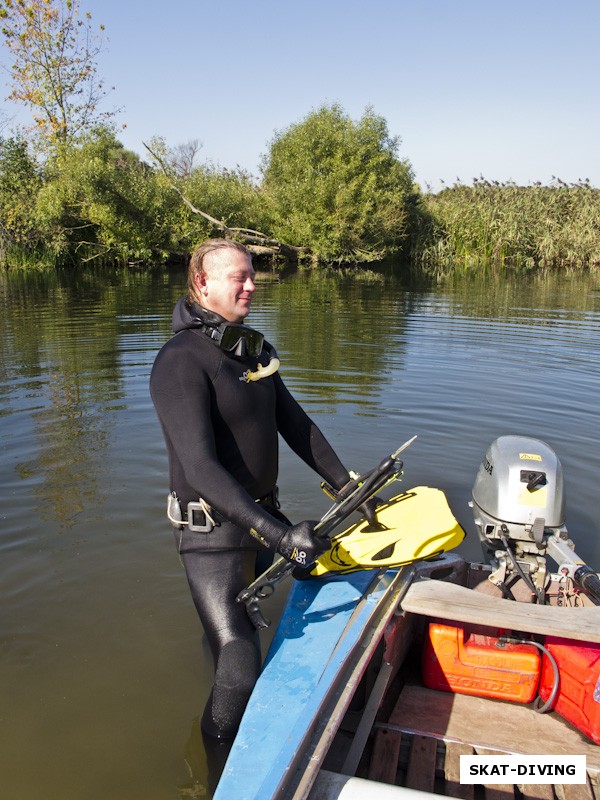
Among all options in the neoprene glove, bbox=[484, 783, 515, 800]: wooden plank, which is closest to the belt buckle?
the neoprene glove

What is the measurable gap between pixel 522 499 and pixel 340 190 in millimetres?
29355

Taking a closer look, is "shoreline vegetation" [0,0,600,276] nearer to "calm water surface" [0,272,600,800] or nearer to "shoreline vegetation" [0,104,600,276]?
"shoreline vegetation" [0,104,600,276]

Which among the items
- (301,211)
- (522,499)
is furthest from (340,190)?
(522,499)

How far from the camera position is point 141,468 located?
5.95m

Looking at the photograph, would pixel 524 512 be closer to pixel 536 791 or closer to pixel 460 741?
pixel 460 741

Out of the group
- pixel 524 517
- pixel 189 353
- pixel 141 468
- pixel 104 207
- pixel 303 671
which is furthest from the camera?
pixel 104 207

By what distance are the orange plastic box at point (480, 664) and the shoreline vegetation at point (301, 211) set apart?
27.2m

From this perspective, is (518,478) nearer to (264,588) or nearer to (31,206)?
(264,588)

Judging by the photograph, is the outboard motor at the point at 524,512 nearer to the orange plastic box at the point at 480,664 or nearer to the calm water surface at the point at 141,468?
the orange plastic box at the point at 480,664

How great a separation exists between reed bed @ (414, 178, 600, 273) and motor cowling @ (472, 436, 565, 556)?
2765 cm

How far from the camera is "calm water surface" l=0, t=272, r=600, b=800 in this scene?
297 cm

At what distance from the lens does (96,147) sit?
29844 mm

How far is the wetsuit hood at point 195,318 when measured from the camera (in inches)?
110

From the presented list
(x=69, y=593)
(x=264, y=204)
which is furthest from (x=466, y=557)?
(x=264, y=204)
